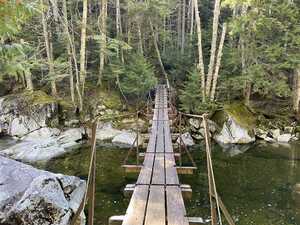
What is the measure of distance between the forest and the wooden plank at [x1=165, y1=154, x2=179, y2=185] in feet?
0.42

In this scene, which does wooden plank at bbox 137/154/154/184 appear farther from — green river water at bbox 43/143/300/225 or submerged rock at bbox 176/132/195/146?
submerged rock at bbox 176/132/195/146

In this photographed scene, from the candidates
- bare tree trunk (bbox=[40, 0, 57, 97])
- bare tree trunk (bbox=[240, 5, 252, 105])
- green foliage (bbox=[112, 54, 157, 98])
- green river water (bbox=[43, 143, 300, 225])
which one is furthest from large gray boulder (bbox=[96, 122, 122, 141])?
bare tree trunk (bbox=[240, 5, 252, 105])

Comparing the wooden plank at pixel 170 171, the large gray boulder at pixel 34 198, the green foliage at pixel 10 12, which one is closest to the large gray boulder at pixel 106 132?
the large gray boulder at pixel 34 198

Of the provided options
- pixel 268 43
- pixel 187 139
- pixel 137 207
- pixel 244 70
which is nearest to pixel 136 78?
pixel 187 139

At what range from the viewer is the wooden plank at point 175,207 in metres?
3.99

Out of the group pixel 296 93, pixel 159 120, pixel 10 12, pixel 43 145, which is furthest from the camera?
pixel 296 93

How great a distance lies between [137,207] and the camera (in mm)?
4383

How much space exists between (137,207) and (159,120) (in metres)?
7.62

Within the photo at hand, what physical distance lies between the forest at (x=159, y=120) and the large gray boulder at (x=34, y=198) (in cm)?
2

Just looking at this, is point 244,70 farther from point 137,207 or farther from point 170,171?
point 137,207

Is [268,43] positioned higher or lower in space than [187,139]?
higher

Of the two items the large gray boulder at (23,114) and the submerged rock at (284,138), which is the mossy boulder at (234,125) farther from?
the large gray boulder at (23,114)

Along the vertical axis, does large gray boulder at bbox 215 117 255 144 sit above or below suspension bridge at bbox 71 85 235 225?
below

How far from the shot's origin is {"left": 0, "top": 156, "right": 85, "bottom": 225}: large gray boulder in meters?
5.91
